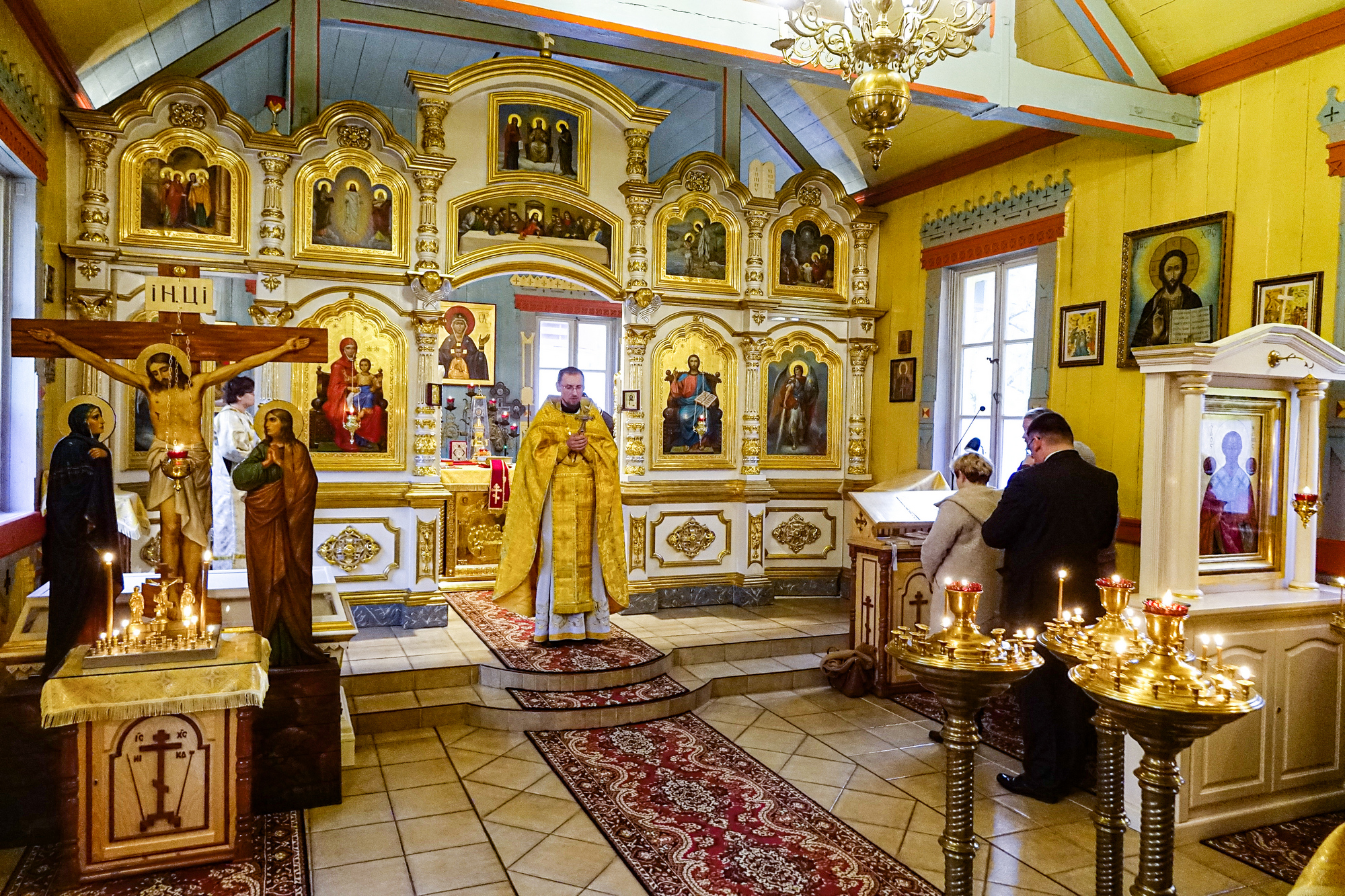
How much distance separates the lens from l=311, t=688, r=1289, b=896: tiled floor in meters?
3.83

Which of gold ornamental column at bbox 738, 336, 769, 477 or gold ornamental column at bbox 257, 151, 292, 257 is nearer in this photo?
gold ornamental column at bbox 257, 151, 292, 257

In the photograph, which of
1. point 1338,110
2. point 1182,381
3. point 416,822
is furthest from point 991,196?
point 416,822

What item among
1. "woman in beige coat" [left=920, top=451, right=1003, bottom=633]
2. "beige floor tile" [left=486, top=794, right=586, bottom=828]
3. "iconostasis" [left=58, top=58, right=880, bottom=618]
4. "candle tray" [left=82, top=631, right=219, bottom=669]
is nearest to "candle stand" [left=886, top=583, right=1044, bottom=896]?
"beige floor tile" [left=486, top=794, right=586, bottom=828]

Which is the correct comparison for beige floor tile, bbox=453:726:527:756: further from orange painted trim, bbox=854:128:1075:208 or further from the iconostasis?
orange painted trim, bbox=854:128:1075:208

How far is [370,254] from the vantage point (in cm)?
738

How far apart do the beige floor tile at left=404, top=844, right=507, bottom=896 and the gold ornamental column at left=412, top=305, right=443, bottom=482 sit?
4.02m

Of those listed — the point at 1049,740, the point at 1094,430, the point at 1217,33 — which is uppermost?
the point at 1217,33

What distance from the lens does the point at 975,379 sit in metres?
8.24

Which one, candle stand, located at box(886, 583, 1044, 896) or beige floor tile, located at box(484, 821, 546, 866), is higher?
candle stand, located at box(886, 583, 1044, 896)

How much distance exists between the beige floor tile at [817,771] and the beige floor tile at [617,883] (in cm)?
137

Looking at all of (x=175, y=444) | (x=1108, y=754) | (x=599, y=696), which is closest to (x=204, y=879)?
(x=175, y=444)

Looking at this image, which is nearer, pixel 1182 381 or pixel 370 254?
pixel 1182 381

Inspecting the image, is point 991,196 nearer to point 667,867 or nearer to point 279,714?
point 667,867

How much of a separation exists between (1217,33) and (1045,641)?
5014 mm
